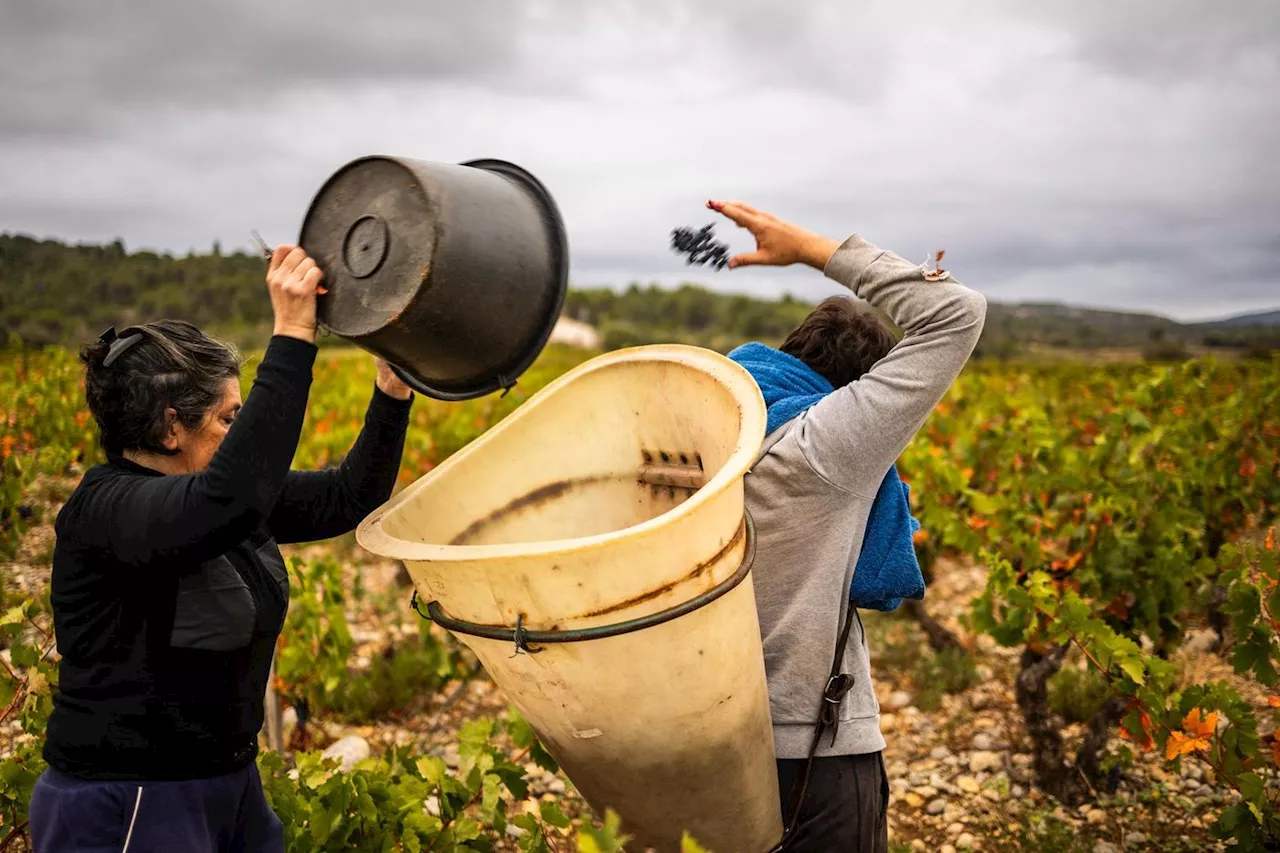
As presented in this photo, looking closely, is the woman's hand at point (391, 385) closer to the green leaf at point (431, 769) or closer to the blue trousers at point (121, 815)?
the blue trousers at point (121, 815)

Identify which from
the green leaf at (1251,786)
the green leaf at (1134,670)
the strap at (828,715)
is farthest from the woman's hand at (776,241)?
the green leaf at (1251,786)

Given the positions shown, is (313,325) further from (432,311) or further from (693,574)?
(693,574)

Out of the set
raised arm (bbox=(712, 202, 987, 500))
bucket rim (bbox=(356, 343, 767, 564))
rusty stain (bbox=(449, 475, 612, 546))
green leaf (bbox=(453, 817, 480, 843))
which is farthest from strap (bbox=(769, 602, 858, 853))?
green leaf (bbox=(453, 817, 480, 843))

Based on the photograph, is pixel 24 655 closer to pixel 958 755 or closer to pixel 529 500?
pixel 529 500

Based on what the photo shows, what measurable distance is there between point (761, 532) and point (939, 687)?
315 centimetres

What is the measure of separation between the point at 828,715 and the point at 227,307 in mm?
36167

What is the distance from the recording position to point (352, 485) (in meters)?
1.87

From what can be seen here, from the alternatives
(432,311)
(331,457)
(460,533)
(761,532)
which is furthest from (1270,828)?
(331,457)

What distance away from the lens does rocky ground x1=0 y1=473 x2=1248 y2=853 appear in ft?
10.4

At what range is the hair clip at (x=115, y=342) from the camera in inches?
57.3

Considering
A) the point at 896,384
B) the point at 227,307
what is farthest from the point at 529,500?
the point at 227,307

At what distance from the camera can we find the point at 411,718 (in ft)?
13.7

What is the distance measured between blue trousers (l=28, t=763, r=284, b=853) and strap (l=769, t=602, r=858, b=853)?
1.07m

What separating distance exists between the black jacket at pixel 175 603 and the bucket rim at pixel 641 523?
0.23 meters
